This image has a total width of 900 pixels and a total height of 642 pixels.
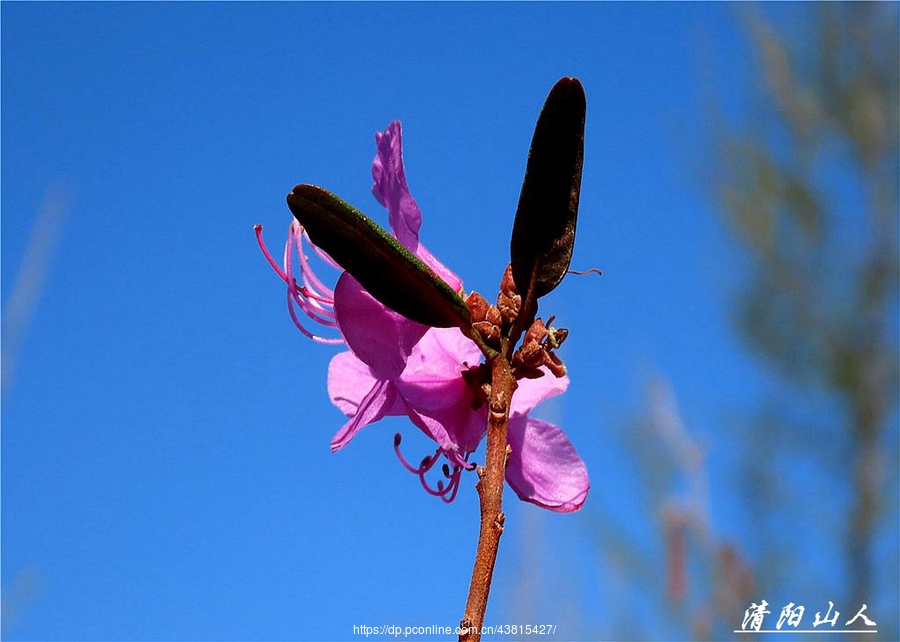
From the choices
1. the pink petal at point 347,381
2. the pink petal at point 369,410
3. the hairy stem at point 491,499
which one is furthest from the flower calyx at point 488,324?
the pink petal at point 347,381

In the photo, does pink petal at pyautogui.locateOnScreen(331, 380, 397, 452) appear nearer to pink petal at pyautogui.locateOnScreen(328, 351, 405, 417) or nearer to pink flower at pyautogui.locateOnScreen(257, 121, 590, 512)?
pink flower at pyautogui.locateOnScreen(257, 121, 590, 512)

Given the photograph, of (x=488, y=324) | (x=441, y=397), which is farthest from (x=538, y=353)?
(x=441, y=397)

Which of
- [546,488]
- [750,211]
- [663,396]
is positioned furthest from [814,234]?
[546,488]

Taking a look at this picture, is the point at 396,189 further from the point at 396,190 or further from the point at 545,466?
the point at 545,466

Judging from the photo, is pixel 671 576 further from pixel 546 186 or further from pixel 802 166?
pixel 546 186

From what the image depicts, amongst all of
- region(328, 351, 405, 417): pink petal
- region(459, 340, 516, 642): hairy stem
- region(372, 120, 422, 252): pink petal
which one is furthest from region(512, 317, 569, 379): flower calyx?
region(328, 351, 405, 417): pink petal
